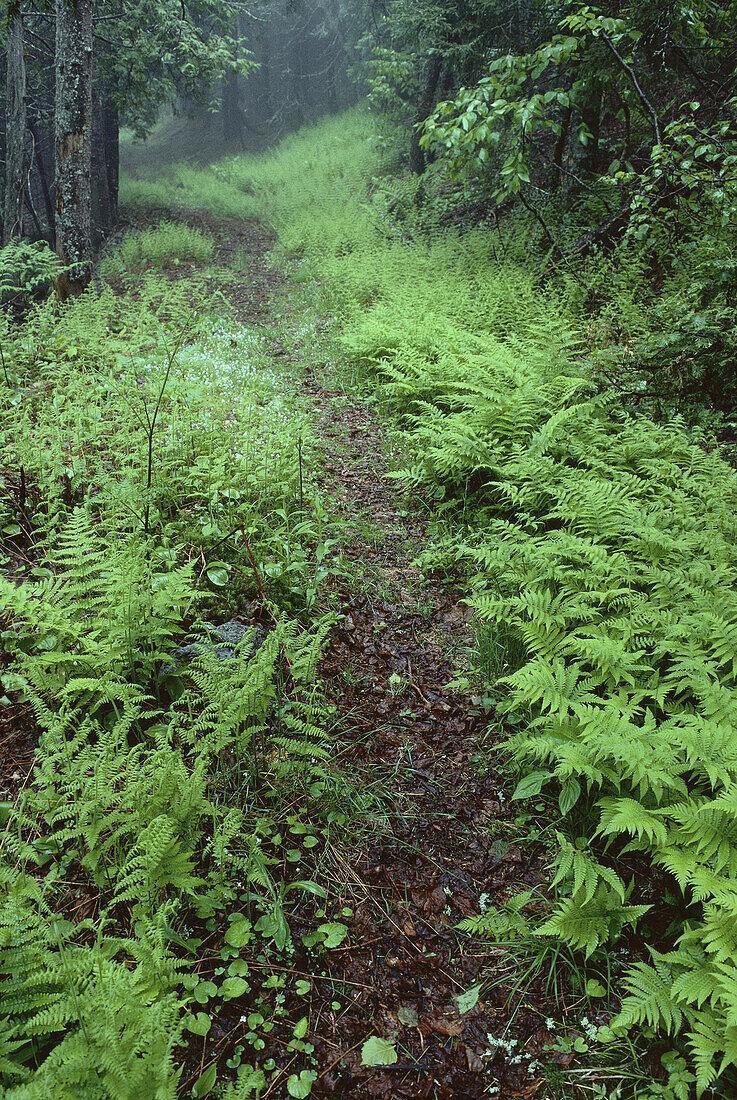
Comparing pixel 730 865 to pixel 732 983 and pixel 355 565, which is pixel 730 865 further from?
pixel 355 565

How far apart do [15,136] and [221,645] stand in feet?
44.5

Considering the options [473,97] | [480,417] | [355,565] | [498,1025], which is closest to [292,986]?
[498,1025]

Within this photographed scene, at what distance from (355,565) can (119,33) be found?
52.6 feet

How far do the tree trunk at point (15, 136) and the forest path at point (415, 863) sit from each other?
455 inches

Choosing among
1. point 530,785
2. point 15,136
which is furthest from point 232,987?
point 15,136

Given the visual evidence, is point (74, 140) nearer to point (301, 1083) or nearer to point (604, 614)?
point (604, 614)

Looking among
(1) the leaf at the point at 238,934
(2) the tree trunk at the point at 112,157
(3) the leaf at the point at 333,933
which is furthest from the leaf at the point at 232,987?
(2) the tree trunk at the point at 112,157

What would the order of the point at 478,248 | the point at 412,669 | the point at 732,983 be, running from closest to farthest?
the point at 732,983, the point at 412,669, the point at 478,248

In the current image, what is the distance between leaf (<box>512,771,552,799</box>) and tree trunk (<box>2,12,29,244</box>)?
13.7 m

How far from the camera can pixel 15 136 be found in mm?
11695

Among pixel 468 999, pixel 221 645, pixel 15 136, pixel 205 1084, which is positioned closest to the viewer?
pixel 205 1084

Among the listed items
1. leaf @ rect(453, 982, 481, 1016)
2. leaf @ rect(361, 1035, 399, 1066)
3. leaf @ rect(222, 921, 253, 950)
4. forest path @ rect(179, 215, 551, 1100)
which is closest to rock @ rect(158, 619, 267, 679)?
forest path @ rect(179, 215, 551, 1100)

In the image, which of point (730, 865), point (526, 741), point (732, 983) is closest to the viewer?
point (732, 983)

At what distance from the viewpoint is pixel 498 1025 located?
2363 millimetres
